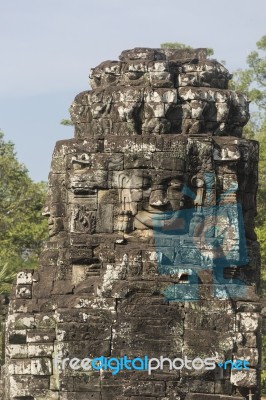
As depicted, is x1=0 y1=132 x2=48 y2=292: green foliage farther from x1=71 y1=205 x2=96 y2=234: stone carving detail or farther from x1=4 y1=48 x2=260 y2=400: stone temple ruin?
x1=71 y1=205 x2=96 y2=234: stone carving detail

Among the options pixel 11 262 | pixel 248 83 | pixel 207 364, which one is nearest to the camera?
pixel 207 364

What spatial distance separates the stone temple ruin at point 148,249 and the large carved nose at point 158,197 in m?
0.01

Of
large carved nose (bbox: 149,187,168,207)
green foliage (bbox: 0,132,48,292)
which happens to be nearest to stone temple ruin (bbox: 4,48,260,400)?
large carved nose (bbox: 149,187,168,207)

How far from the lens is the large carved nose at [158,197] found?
19281 mm

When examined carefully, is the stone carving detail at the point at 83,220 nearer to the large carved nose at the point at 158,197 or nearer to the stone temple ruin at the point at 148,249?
the stone temple ruin at the point at 148,249

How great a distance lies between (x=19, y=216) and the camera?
35.2 m

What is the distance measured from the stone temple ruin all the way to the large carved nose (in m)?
0.01

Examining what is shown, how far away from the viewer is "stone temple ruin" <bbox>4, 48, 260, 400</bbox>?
1891cm

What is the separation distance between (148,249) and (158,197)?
28.6 inches

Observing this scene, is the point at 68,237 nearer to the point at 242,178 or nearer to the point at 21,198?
the point at 242,178

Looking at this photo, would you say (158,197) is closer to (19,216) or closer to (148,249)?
(148,249)

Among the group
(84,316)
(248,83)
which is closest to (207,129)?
(84,316)

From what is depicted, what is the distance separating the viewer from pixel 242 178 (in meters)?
20.3

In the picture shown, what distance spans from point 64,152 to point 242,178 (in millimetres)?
2531
